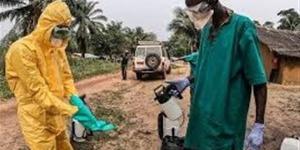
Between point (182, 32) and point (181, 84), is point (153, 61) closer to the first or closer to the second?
point (181, 84)

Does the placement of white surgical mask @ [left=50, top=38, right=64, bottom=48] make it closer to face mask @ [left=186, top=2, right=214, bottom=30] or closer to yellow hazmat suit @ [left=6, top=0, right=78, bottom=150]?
yellow hazmat suit @ [left=6, top=0, right=78, bottom=150]

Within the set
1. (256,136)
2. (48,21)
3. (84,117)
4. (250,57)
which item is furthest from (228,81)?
(84,117)

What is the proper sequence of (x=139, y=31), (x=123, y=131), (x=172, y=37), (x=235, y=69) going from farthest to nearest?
(x=139, y=31)
(x=172, y=37)
(x=123, y=131)
(x=235, y=69)

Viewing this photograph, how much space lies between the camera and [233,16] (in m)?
3.20

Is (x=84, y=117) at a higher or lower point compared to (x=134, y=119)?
higher

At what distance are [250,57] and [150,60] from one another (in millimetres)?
19659

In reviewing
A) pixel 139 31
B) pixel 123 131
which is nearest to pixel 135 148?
pixel 123 131

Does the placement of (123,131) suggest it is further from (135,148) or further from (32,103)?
(32,103)

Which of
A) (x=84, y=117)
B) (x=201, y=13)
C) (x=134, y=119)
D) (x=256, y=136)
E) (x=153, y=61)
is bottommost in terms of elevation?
(x=134, y=119)

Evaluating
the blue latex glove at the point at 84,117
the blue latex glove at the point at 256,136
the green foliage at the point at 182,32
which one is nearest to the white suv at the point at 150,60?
the blue latex glove at the point at 84,117

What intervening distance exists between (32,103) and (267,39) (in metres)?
25.1

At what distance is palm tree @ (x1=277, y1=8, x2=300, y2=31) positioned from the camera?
49.1m

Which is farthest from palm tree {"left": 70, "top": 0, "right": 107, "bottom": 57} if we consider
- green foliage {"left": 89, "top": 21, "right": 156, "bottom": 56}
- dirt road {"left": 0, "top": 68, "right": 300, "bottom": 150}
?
dirt road {"left": 0, "top": 68, "right": 300, "bottom": 150}

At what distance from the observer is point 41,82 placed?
14.4 ft
